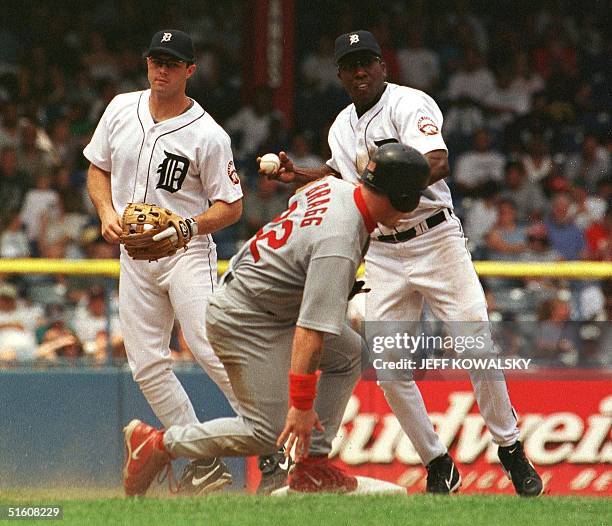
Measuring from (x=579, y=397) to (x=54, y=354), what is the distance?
312 centimetres

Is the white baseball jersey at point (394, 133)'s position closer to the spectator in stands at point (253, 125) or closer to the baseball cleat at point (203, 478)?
the baseball cleat at point (203, 478)

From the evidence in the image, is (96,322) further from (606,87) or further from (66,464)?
(606,87)

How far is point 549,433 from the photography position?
7.62 meters

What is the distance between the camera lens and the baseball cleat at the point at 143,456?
16.7 ft

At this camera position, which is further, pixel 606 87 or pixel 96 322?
pixel 606 87

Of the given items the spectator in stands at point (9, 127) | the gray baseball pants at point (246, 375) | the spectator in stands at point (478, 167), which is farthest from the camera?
the spectator in stands at point (478, 167)

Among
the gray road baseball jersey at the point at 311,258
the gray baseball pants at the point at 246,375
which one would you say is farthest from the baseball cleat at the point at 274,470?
the gray road baseball jersey at the point at 311,258

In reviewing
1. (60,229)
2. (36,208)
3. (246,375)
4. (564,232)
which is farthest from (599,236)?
(246,375)

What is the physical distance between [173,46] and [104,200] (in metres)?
0.78

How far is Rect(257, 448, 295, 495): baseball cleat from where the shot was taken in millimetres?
5766

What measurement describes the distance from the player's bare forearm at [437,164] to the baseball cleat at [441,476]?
4.41 ft

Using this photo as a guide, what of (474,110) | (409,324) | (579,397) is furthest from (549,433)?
(474,110)

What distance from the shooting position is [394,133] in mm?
5691

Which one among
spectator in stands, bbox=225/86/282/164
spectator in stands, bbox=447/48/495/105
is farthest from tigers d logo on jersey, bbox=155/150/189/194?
spectator in stands, bbox=447/48/495/105
